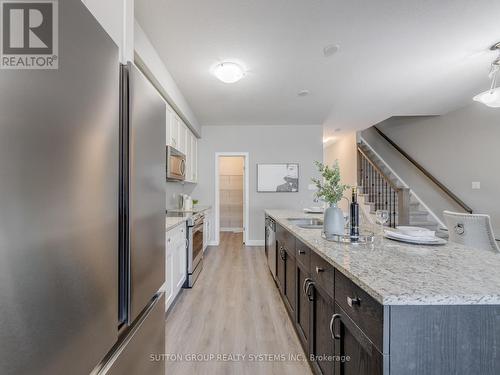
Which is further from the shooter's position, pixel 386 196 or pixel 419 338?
pixel 386 196

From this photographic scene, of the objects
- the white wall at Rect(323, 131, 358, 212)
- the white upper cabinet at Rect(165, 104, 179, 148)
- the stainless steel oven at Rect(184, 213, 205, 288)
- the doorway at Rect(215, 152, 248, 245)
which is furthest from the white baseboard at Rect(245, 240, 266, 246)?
the white wall at Rect(323, 131, 358, 212)

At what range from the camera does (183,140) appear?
3783 mm

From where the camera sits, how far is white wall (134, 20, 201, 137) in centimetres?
199

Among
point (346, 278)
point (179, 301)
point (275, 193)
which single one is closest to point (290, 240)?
point (346, 278)

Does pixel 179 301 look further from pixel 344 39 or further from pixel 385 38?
pixel 385 38

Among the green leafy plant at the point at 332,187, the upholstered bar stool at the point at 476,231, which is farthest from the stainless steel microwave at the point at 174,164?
the upholstered bar stool at the point at 476,231

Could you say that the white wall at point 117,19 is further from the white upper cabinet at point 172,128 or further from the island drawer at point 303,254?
the white upper cabinet at point 172,128

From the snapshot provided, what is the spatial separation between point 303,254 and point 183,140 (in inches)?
116

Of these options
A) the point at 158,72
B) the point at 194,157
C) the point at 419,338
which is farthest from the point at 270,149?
the point at 419,338

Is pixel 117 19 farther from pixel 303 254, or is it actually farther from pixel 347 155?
pixel 347 155

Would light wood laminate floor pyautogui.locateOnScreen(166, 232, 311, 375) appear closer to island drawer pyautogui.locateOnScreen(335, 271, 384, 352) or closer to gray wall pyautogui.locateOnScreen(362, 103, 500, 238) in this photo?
island drawer pyautogui.locateOnScreen(335, 271, 384, 352)

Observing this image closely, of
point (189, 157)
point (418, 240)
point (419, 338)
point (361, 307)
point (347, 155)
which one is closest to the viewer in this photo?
point (419, 338)

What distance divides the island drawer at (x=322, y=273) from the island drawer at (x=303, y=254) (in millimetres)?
68

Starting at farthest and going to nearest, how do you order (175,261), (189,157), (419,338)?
(189,157) < (175,261) < (419,338)
